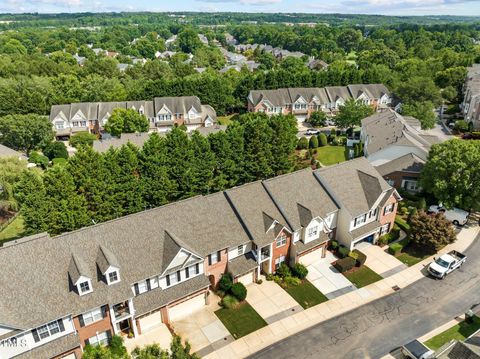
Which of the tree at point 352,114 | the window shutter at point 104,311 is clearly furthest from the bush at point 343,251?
the tree at point 352,114

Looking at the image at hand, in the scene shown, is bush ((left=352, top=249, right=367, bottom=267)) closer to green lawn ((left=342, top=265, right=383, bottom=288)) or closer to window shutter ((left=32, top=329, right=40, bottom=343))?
green lawn ((left=342, top=265, right=383, bottom=288))

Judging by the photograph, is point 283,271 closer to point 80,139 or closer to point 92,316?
point 92,316

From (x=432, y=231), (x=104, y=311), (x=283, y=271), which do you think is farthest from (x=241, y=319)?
(x=432, y=231)

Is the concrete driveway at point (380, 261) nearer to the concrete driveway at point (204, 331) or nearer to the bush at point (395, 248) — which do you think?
the bush at point (395, 248)

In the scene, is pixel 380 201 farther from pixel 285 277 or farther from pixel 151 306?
pixel 151 306

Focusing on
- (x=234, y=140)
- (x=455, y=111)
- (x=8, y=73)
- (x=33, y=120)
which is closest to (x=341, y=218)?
(x=234, y=140)

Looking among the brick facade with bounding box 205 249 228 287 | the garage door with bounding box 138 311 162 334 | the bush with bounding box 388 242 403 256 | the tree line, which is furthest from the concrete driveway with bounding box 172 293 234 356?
the bush with bounding box 388 242 403 256
